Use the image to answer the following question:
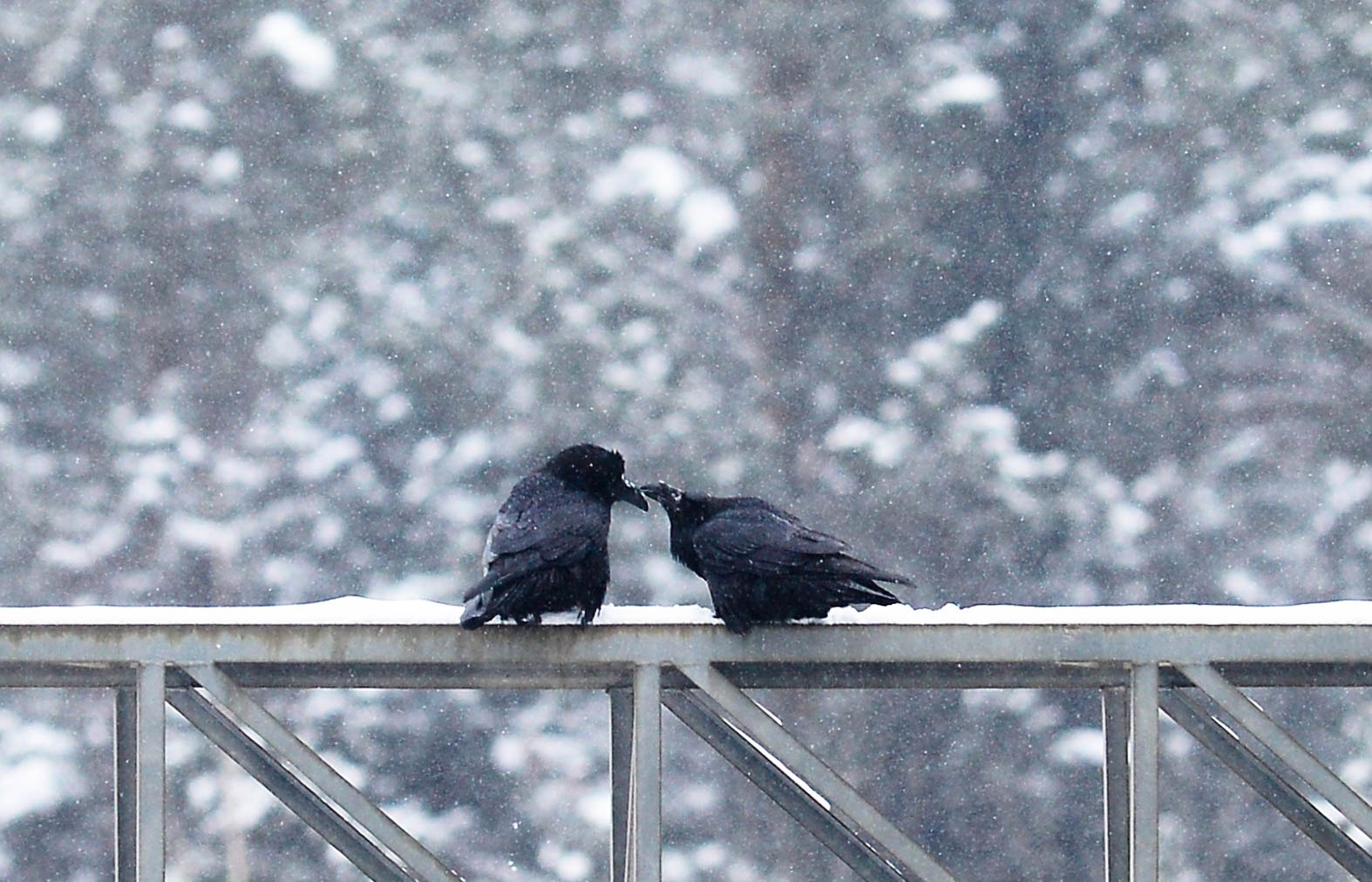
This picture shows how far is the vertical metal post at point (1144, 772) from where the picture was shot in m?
4.66

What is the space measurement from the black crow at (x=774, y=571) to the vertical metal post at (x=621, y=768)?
438mm

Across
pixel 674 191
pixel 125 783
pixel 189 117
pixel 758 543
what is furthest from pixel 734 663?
pixel 189 117

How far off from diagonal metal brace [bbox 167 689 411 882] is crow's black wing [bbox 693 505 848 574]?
3.83ft

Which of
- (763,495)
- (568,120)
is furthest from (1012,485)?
(568,120)

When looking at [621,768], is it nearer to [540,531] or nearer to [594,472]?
[540,531]

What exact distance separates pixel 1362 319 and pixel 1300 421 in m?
1.04

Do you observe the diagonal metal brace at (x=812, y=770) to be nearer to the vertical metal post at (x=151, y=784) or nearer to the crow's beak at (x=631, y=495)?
the vertical metal post at (x=151, y=784)

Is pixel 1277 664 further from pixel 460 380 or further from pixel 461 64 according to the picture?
pixel 461 64

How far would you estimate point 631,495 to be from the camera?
620 cm

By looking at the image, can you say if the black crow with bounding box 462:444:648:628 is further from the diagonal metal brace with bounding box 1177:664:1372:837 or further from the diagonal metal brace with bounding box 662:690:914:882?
the diagonal metal brace with bounding box 1177:664:1372:837

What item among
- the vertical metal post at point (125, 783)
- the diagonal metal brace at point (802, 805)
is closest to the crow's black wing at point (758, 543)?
the diagonal metal brace at point (802, 805)

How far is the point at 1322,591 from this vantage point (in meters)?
18.1

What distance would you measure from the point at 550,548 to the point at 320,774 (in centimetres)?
90

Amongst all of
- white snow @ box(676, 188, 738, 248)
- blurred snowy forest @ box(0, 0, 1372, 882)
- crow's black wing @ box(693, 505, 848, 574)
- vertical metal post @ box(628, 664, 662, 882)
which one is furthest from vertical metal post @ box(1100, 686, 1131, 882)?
white snow @ box(676, 188, 738, 248)
